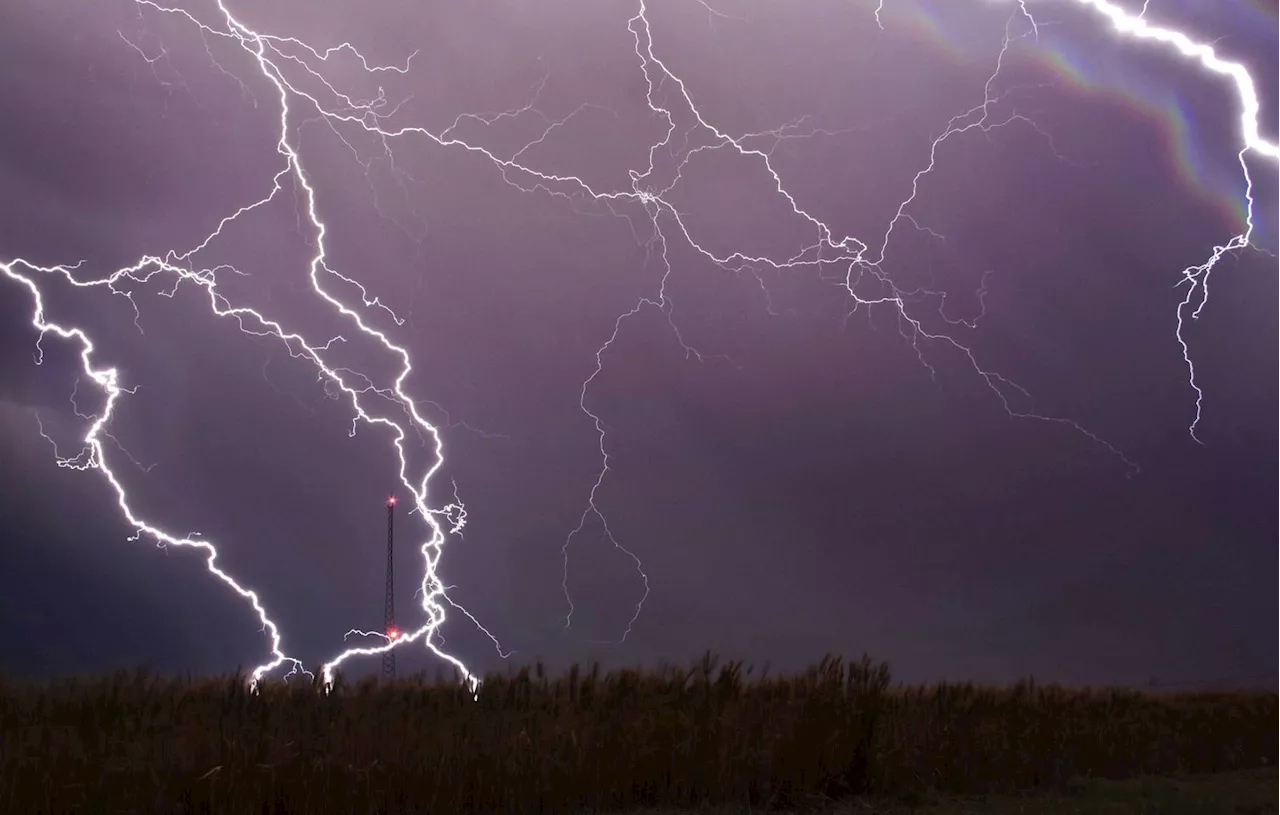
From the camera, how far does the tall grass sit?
13.3ft

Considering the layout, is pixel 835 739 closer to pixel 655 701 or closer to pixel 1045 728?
pixel 655 701

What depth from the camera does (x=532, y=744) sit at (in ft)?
14.8

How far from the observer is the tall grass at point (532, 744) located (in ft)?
13.3

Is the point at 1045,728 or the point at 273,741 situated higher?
the point at 1045,728

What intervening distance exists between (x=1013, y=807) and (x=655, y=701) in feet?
6.51

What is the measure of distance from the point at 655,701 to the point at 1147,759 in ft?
12.2

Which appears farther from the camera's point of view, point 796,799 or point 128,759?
point 796,799

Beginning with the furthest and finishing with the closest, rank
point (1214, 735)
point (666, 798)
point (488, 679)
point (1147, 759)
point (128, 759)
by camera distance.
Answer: point (1214, 735) → point (1147, 759) → point (488, 679) → point (666, 798) → point (128, 759)

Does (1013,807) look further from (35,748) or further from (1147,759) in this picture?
(35,748)

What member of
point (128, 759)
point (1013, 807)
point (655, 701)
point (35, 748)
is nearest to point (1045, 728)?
point (1013, 807)

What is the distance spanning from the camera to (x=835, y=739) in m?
5.02

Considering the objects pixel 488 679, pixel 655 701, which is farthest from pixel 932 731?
pixel 488 679

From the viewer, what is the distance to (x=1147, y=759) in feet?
21.1

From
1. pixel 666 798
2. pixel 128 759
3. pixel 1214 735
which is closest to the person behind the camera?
pixel 128 759
